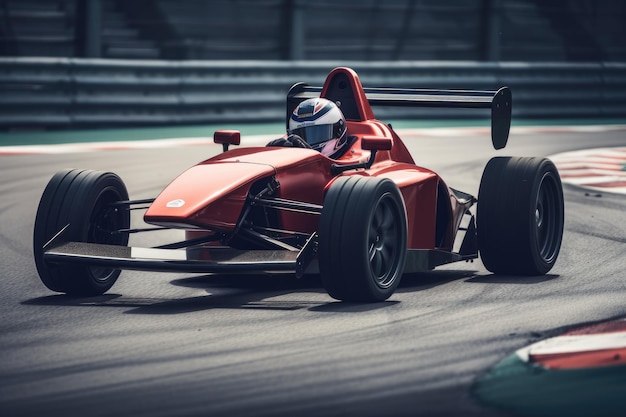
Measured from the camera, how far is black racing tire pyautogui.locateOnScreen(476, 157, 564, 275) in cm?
822

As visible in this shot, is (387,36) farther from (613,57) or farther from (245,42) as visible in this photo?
(613,57)

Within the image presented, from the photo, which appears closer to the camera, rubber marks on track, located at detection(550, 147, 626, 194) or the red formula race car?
the red formula race car

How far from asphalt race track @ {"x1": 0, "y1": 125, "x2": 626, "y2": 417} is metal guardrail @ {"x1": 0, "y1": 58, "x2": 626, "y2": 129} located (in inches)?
290

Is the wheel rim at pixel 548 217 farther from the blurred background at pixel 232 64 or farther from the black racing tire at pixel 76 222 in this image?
the blurred background at pixel 232 64

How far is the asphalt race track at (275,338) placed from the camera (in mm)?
5090

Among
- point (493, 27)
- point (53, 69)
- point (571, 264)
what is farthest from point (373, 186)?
point (493, 27)

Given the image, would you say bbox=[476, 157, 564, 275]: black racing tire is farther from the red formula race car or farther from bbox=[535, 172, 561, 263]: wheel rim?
bbox=[535, 172, 561, 263]: wheel rim

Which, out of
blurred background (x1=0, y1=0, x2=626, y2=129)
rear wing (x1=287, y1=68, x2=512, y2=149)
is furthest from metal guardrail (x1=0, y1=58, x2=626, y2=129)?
rear wing (x1=287, y1=68, x2=512, y2=149)

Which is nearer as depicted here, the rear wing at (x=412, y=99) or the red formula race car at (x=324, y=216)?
the red formula race car at (x=324, y=216)

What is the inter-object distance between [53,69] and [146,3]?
9.82 metres

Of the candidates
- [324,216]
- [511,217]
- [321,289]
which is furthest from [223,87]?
[324,216]

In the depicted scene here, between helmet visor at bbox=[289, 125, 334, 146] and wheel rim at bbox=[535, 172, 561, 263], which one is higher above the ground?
helmet visor at bbox=[289, 125, 334, 146]

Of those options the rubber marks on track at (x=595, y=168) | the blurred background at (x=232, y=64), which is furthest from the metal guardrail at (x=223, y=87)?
the rubber marks on track at (x=595, y=168)

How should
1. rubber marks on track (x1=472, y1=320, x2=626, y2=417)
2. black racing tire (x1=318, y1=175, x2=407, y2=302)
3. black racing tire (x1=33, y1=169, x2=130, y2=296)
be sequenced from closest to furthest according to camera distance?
rubber marks on track (x1=472, y1=320, x2=626, y2=417) < black racing tire (x1=318, y1=175, x2=407, y2=302) < black racing tire (x1=33, y1=169, x2=130, y2=296)
